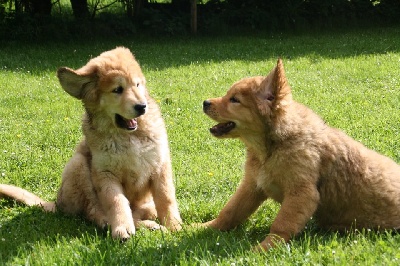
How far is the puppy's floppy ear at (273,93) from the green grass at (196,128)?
1.04 m

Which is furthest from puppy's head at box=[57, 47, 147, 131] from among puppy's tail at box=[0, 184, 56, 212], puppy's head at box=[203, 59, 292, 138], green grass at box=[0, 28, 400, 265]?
puppy's tail at box=[0, 184, 56, 212]

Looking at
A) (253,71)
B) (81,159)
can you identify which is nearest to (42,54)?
(253,71)

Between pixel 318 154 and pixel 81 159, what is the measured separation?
7.01ft

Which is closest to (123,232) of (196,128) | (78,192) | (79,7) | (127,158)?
(127,158)

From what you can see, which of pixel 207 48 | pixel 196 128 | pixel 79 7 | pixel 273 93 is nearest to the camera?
pixel 273 93

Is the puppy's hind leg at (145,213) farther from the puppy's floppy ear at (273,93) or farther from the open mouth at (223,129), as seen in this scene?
the puppy's floppy ear at (273,93)

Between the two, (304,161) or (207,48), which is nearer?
(304,161)

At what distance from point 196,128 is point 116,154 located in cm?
300

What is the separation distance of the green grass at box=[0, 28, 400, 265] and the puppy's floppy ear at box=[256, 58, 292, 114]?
1.04 meters

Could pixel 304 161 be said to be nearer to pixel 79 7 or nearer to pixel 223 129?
pixel 223 129

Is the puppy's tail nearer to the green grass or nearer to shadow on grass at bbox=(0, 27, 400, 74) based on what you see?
the green grass

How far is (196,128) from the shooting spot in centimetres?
802

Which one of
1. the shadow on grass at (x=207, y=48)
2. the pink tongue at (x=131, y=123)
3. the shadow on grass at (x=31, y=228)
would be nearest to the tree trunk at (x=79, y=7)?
the shadow on grass at (x=207, y=48)

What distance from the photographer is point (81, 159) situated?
5.38 meters
